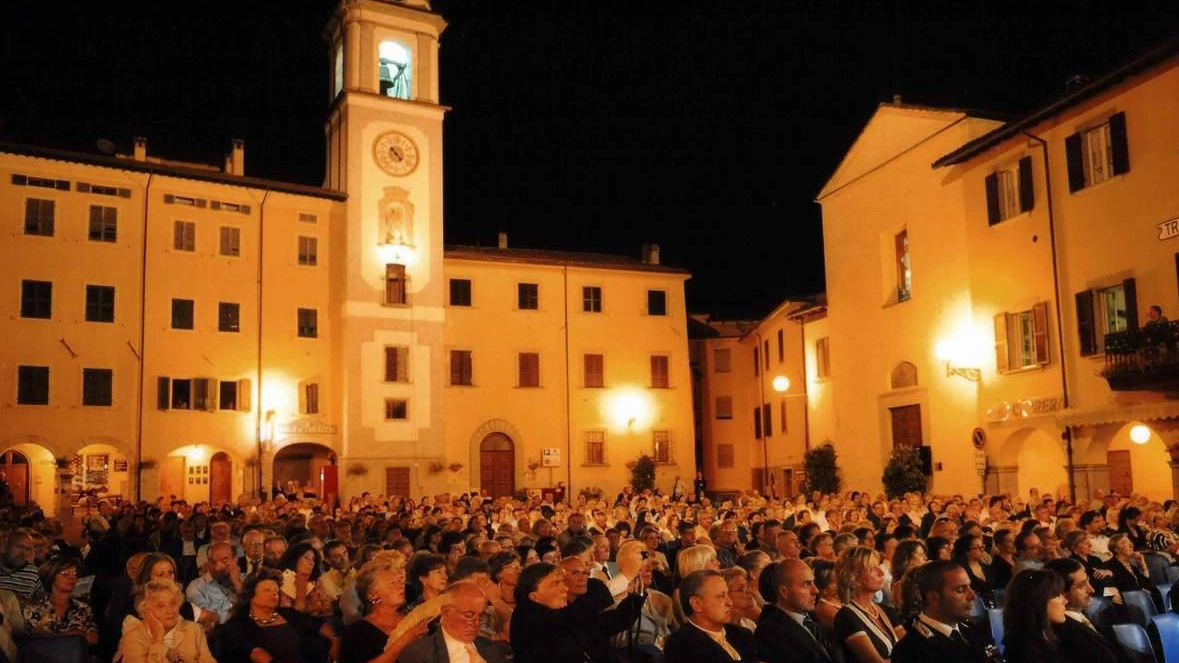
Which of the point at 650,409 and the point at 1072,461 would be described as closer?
the point at 1072,461

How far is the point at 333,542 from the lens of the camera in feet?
33.0

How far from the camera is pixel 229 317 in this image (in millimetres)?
32844

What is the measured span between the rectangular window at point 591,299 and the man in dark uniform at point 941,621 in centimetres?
3416

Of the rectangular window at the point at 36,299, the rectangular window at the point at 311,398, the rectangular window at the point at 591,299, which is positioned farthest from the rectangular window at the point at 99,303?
the rectangular window at the point at 591,299

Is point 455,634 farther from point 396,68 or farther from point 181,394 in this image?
point 396,68

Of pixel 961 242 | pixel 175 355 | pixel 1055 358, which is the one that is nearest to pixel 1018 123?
pixel 961 242

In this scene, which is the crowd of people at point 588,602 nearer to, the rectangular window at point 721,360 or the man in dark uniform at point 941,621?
the man in dark uniform at point 941,621

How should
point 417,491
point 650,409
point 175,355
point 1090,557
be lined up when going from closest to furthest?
1. point 1090,557
2. point 175,355
3. point 417,491
4. point 650,409

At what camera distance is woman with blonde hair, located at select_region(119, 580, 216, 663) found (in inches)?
248

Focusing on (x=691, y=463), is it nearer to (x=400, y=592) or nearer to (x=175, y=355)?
(x=175, y=355)

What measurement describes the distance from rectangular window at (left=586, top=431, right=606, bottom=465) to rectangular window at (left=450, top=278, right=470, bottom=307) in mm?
6628

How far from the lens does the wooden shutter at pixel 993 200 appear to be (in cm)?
2453

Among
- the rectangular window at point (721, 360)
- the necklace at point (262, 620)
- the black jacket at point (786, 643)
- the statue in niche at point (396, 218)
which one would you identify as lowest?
the black jacket at point (786, 643)

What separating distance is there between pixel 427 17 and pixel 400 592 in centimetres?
3229
